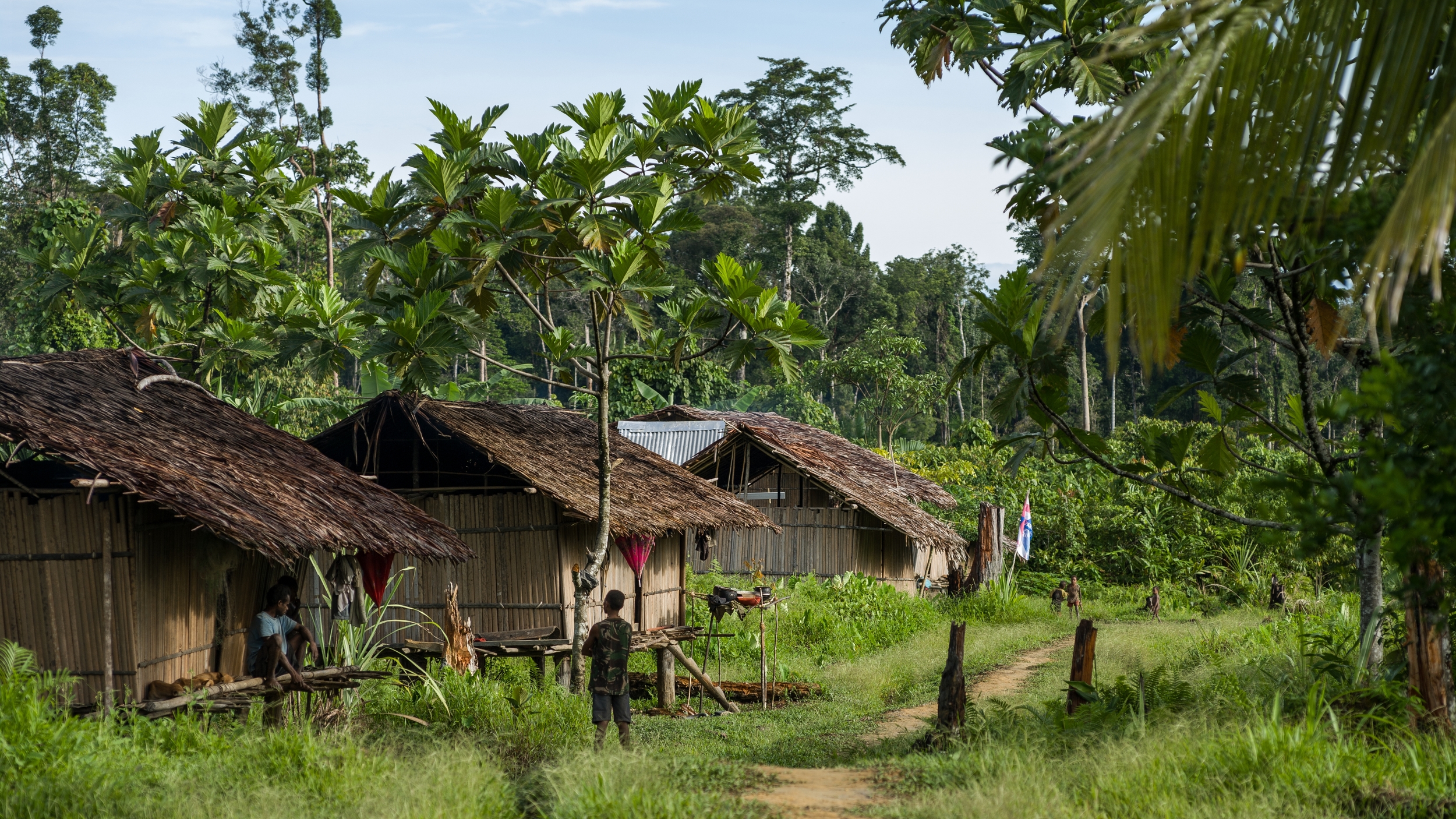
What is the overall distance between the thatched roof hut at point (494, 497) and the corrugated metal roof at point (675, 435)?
9.26 meters

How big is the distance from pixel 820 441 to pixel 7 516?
16.2 meters

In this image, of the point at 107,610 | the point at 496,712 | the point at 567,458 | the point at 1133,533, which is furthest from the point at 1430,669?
the point at 1133,533

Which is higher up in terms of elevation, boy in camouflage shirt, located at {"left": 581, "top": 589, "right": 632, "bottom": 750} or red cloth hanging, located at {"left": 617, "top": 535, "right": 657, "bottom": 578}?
red cloth hanging, located at {"left": 617, "top": 535, "right": 657, "bottom": 578}

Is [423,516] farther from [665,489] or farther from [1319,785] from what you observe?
[1319,785]

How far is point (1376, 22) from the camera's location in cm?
339

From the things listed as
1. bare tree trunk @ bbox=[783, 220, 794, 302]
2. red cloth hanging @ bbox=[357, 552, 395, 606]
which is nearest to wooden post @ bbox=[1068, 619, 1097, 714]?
red cloth hanging @ bbox=[357, 552, 395, 606]

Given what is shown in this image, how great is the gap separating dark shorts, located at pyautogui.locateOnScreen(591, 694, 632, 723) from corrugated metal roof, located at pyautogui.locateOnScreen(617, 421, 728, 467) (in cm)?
1410

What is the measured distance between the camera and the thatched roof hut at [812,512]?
2000 centimetres

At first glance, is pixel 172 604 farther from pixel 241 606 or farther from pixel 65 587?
pixel 241 606

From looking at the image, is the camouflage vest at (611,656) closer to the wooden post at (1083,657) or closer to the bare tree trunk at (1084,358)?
the wooden post at (1083,657)

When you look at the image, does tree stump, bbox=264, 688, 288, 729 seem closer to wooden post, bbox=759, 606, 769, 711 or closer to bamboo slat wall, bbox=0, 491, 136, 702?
A: bamboo slat wall, bbox=0, 491, 136, 702

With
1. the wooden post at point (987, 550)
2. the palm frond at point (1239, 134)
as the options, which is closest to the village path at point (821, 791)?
the palm frond at point (1239, 134)

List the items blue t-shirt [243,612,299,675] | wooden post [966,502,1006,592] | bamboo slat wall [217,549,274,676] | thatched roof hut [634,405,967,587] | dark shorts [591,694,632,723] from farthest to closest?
1. wooden post [966,502,1006,592]
2. thatched roof hut [634,405,967,587]
3. bamboo slat wall [217,549,274,676]
4. blue t-shirt [243,612,299,675]
5. dark shorts [591,694,632,723]

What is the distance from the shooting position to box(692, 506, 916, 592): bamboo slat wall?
67.5 ft
